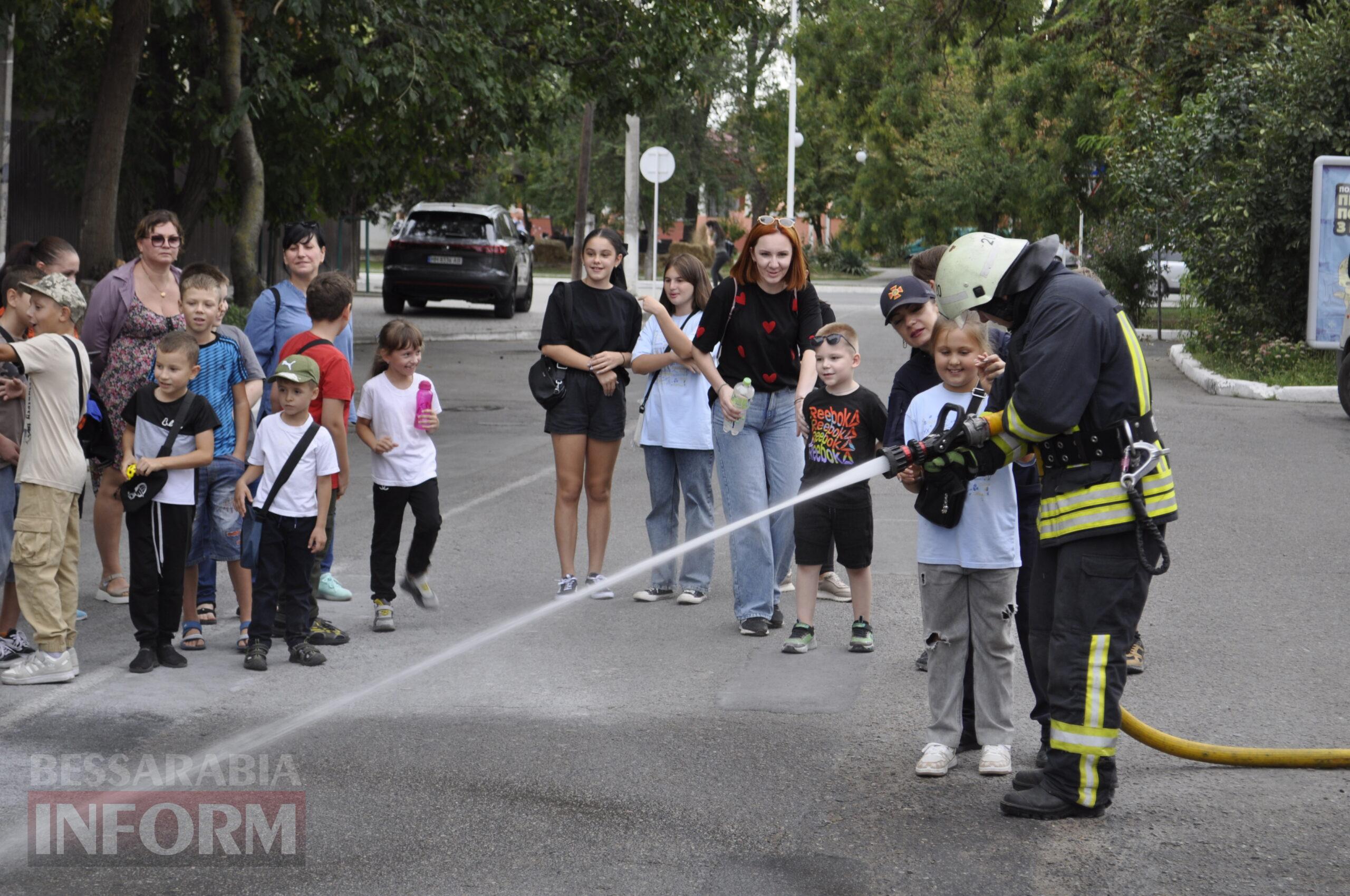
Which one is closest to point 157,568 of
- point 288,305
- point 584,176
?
point 288,305

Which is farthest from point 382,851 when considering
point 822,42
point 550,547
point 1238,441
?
point 822,42

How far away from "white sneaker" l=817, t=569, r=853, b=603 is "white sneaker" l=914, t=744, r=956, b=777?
2.56m

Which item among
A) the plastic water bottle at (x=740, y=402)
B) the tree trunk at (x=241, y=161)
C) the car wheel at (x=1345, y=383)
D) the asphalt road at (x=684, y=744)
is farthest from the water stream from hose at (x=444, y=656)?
the tree trunk at (x=241, y=161)

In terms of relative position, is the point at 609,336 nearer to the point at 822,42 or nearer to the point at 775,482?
the point at 775,482

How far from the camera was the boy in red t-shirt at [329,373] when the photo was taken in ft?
21.7

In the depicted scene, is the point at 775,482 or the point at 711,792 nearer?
the point at 711,792

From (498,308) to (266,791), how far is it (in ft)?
74.9

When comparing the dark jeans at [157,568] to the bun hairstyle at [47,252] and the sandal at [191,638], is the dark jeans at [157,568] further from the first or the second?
the bun hairstyle at [47,252]

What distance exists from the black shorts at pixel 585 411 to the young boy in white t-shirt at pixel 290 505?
138cm

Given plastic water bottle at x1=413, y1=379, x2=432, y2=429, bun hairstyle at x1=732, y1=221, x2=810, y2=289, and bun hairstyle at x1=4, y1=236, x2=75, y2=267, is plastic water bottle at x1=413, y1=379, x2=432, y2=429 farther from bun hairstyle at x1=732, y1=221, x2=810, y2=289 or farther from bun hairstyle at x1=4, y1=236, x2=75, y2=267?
bun hairstyle at x1=4, y1=236, x2=75, y2=267

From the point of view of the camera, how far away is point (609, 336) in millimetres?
7441

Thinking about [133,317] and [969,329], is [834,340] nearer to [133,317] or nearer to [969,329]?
[969,329]

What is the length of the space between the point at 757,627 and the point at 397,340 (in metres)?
2.12

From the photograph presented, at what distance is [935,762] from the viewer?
16.1 feet
